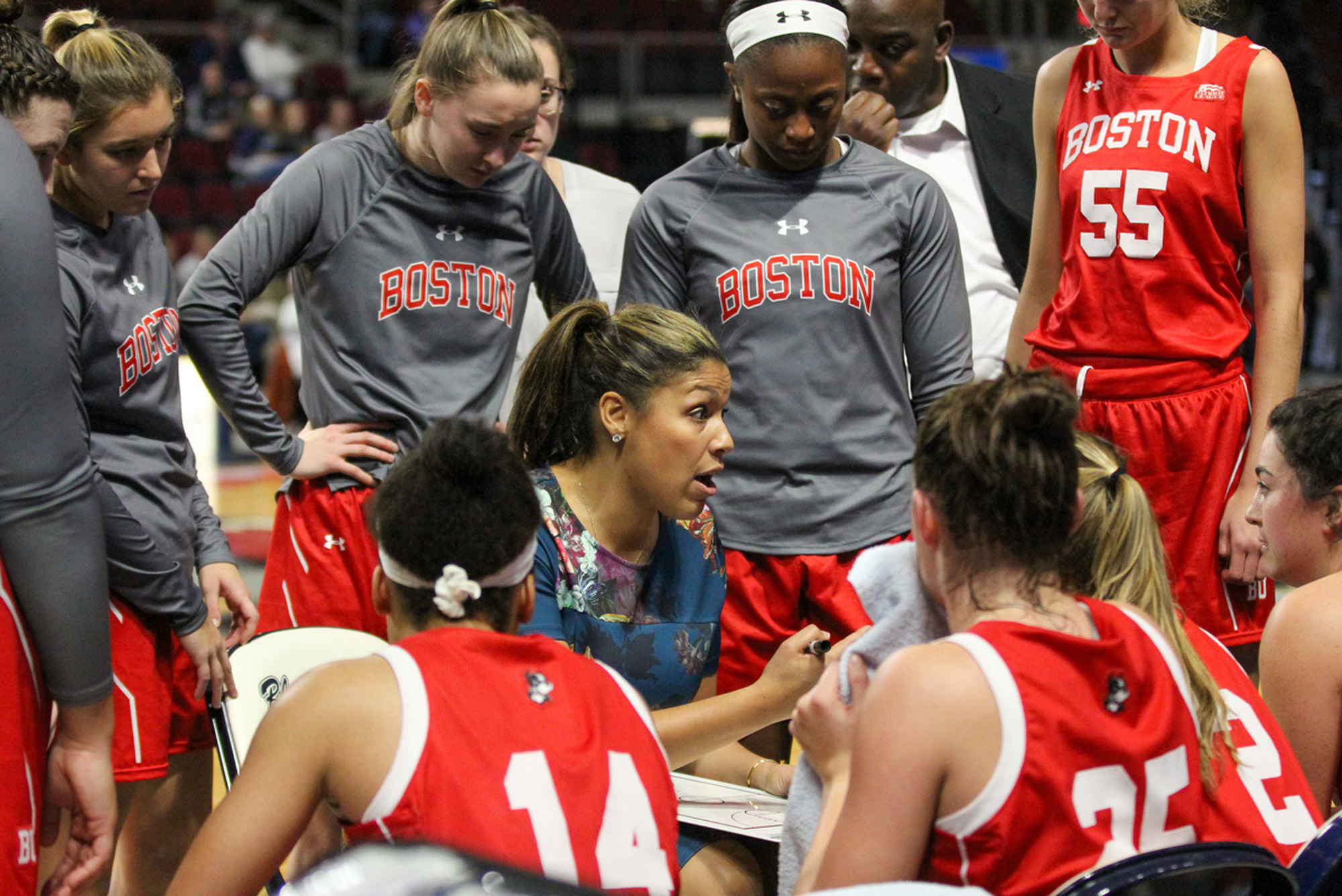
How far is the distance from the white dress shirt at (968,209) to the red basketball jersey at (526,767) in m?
1.71

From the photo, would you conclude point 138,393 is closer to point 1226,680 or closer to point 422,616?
point 422,616

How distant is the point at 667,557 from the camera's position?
2301 millimetres

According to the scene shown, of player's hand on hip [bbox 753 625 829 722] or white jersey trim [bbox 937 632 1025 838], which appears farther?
player's hand on hip [bbox 753 625 829 722]

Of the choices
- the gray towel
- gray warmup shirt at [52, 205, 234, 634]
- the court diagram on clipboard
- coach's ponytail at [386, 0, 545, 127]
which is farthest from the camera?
coach's ponytail at [386, 0, 545, 127]

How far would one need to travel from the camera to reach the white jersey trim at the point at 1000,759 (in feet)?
4.38

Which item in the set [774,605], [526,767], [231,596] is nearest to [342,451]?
[231,596]

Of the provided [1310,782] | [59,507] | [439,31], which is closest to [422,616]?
[59,507]

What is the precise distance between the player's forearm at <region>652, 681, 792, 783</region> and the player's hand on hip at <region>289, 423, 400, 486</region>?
84cm

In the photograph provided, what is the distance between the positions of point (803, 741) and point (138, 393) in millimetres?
1249

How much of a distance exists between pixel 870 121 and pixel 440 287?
108 centimetres

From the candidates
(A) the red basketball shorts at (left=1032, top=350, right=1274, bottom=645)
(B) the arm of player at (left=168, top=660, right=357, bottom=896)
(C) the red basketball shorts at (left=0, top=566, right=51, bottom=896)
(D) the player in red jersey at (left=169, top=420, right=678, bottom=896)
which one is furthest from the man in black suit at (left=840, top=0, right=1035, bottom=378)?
(C) the red basketball shorts at (left=0, top=566, right=51, bottom=896)

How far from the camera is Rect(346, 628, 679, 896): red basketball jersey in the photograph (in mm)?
1362

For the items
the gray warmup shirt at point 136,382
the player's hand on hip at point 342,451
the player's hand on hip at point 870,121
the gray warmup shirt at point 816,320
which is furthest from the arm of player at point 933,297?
the gray warmup shirt at point 136,382

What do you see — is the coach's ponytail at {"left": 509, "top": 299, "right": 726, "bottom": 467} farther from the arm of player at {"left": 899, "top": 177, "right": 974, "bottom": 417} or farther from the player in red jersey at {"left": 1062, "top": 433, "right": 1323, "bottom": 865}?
the player in red jersey at {"left": 1062, "top": 433, "right": 1323, "bottom": 865}
